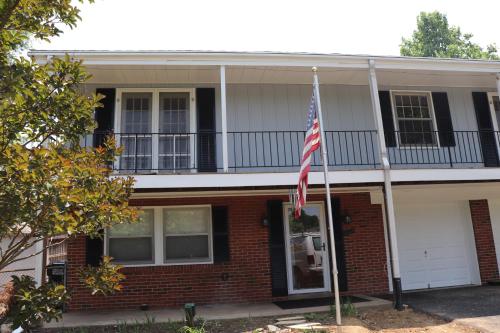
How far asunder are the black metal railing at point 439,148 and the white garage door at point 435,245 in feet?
3.67

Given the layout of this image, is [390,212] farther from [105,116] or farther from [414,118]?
[105,116]

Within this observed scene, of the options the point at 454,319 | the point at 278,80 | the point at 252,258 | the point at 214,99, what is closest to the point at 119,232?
the point at 252,258

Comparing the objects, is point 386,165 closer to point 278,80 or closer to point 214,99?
point 278,80

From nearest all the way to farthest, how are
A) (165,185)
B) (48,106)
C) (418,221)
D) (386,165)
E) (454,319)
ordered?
(48,106)
(454,319)
(165,185)
(386,165)
(418,221)

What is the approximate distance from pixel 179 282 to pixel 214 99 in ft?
13.9

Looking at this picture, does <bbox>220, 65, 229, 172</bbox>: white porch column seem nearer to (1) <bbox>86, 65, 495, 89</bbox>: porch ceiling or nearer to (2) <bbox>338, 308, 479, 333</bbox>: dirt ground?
(1) <bbox>86, 65, 495, 89</bbox>: porch ceiling

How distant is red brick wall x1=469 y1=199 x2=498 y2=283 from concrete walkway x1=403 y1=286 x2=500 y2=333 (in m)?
0.62

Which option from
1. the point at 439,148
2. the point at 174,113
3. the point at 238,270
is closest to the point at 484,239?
the point at 439,148

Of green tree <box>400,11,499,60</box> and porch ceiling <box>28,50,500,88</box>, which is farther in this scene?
green tree <box>400,11,499,60</box>

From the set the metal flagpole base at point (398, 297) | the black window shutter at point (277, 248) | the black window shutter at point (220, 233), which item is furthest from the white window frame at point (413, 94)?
the black window shutter at point (220, 233)

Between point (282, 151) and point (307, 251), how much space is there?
2.44 m

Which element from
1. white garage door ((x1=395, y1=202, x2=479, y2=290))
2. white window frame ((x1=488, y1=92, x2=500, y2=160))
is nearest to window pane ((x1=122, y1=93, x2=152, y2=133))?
white garage door ((x1=395, y1=202, x2=479, y2=290))

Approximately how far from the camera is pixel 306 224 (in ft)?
33.4

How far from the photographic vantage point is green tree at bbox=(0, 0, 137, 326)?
329 cm
